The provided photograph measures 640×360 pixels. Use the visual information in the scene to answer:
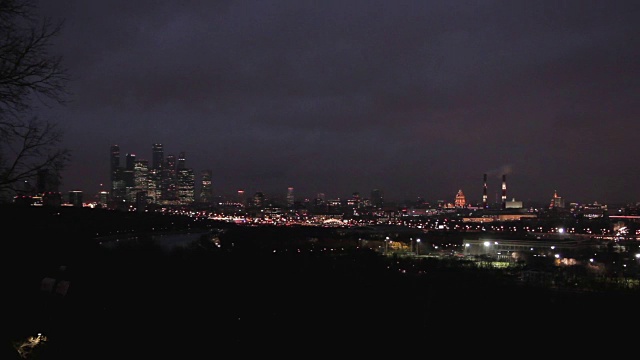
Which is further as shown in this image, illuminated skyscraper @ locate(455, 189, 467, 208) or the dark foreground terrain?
illuminated skyscraper @ locate(455, 189, 467, 208)

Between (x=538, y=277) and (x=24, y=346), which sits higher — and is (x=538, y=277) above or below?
below

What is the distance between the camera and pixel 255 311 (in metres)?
10.7

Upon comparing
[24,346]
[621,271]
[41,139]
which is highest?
[41,139]

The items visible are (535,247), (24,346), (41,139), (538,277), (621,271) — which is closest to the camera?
(41,139)

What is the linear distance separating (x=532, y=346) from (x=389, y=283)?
745 centimetres

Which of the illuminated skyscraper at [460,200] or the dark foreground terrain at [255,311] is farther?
the illuminated skyscraper at [460,200]

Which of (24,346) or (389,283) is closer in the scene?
(24,346)

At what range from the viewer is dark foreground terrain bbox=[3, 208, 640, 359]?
579cm

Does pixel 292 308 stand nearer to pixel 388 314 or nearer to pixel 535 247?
pixel 388 314

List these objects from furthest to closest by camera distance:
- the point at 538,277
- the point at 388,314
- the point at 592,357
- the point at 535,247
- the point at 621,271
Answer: the point at 535,247 < the point at 621,271 < the point at 538,277 < the point at 388,314 < the point at 592,357

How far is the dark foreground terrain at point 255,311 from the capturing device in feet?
19.0

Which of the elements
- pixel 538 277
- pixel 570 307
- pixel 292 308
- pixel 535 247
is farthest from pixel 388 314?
pixel 535 247

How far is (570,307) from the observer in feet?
37.8

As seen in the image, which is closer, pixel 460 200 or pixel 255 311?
pixel 255 311
